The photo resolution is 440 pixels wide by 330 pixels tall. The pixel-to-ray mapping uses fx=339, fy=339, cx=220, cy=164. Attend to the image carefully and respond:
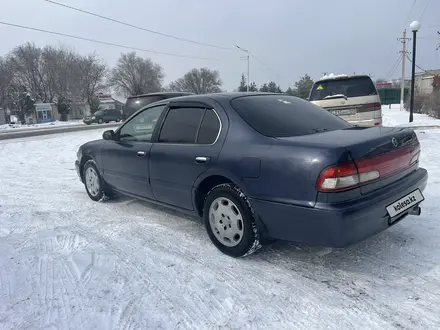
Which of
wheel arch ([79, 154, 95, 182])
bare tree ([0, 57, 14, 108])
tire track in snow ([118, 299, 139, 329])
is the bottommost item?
tire track in snow ([118, 299, 139, 329])

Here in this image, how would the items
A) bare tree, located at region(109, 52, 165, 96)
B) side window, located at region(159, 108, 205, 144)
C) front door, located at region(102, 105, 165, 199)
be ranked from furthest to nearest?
bare tree, located at region(109, 52, 165, 96)
front door, located at region(102, 105, 165, 199)
side window, located at region(159, 108, 205, 144)

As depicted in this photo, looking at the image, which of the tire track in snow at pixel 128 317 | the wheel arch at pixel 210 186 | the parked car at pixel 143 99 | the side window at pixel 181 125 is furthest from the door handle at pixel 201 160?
the parked car at pixel 143 99

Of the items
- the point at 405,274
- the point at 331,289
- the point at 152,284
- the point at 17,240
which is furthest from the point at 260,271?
the point at 17,240

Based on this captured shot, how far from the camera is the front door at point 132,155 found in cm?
410

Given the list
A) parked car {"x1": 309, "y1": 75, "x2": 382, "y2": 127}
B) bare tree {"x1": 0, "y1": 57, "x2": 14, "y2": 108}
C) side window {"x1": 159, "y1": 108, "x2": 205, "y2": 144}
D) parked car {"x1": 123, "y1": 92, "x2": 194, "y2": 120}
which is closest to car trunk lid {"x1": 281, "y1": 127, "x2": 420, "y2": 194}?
side window {"x1": 159, "y1": 108, "x2": 205, "y2": 144}

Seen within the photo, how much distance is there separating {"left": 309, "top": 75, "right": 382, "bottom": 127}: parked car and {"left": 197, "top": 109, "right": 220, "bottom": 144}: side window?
5.13 metres

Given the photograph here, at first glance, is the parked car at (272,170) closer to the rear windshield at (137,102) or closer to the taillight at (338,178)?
the taillight at (338,178)

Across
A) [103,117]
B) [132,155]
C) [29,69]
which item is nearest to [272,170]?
[132,155]

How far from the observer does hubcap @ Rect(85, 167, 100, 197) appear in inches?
204

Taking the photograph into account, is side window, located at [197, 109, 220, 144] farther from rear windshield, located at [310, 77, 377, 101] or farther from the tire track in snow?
rear windshield, located at [310, 77, 377, 101]

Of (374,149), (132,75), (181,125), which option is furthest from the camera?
(132,75)

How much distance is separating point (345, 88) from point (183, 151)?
5.89 meters

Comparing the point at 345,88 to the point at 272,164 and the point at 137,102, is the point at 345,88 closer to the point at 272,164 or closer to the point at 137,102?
the point at 137,102

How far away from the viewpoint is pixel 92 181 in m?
5.29
